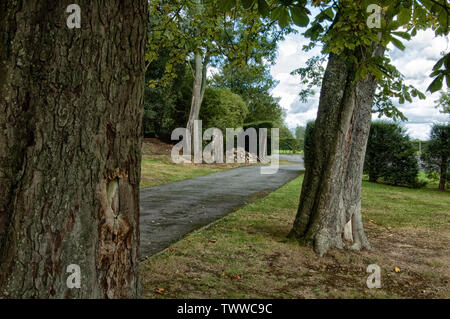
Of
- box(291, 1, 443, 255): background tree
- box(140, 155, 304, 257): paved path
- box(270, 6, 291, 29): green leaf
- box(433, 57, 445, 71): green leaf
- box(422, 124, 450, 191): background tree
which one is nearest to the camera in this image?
box(433, 57, 445, 71): green leaf

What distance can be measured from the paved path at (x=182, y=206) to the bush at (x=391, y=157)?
6.20 metres

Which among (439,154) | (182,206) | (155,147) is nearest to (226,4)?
(182,206)

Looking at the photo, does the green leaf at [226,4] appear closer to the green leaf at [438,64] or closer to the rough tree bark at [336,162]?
the green leaf at [438,64]

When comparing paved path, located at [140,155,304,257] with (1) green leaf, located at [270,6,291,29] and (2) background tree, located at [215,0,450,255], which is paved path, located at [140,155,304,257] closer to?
(2) background tree, located at [215,0,450,255]

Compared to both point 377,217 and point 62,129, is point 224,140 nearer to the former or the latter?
point 377,217

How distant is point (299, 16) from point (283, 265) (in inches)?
125

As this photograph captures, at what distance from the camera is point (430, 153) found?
1609cm

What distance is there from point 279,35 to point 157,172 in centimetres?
832

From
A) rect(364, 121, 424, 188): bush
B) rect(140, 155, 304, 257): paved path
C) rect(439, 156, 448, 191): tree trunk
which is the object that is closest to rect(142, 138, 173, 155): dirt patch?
rect(140, 155, 304, 257): paved path

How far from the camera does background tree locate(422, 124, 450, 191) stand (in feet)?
51.7

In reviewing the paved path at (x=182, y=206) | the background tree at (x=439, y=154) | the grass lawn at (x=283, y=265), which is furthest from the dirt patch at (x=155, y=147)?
the grass lawn at (x=283, y=265)

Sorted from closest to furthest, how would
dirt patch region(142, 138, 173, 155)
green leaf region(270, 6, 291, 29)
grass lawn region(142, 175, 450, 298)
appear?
green leaf region(270, 6, 291, 29) → grass lawn region(142, 175, 450, 298) → dirt patch region(142, 138, 173, 155)

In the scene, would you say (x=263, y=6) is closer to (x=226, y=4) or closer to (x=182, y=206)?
(x=226, y=4)

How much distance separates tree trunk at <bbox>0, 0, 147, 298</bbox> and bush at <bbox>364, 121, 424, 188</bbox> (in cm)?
1648
